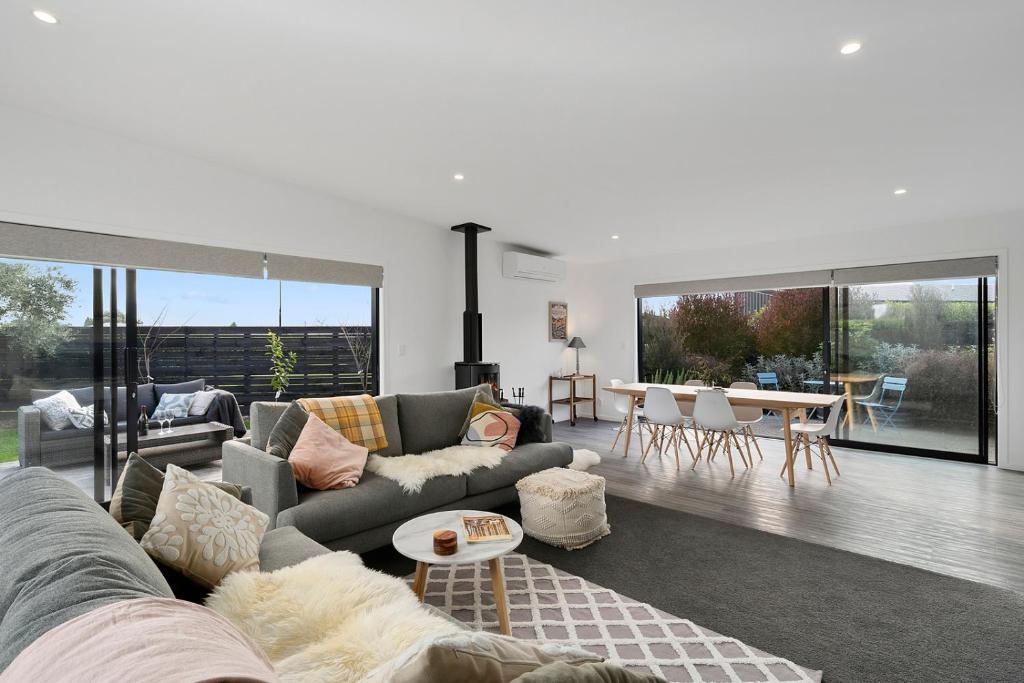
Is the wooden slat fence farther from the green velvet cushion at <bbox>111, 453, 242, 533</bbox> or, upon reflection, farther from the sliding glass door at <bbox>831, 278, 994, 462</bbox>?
the sliding glass door at <bbox>831, 278, 994, 462</bbox>

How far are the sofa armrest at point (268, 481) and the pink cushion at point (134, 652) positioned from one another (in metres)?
1.84

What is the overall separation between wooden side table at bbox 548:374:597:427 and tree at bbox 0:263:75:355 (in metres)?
5.33

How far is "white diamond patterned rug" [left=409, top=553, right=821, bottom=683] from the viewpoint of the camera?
188cm

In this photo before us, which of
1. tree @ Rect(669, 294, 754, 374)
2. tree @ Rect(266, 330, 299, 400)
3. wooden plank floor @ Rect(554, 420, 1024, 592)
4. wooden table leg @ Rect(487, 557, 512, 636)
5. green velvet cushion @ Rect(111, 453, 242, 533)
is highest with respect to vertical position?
tree @ Rect(669, 294, 754, 374)

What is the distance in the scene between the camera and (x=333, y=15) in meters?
1.93

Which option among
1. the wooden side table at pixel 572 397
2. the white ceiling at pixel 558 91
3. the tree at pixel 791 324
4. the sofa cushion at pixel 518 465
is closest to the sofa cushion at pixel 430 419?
the sofa cushion at pixel 518 465

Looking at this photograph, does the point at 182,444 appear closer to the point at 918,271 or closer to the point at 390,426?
the point at 390,426

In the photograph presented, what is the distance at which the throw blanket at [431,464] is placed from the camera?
289cm

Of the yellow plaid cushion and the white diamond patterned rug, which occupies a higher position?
the yellow plaid cushion

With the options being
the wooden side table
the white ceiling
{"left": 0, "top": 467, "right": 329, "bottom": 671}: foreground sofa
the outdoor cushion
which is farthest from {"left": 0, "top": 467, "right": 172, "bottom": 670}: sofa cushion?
the wooden side table

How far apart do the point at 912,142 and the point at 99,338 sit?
539 cm

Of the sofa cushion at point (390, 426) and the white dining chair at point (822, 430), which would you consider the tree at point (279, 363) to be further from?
the white dining chair at point (822, 430)

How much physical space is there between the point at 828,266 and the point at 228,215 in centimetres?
596

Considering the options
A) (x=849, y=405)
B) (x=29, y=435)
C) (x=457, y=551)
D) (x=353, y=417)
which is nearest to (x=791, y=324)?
(x=849, y=405)
